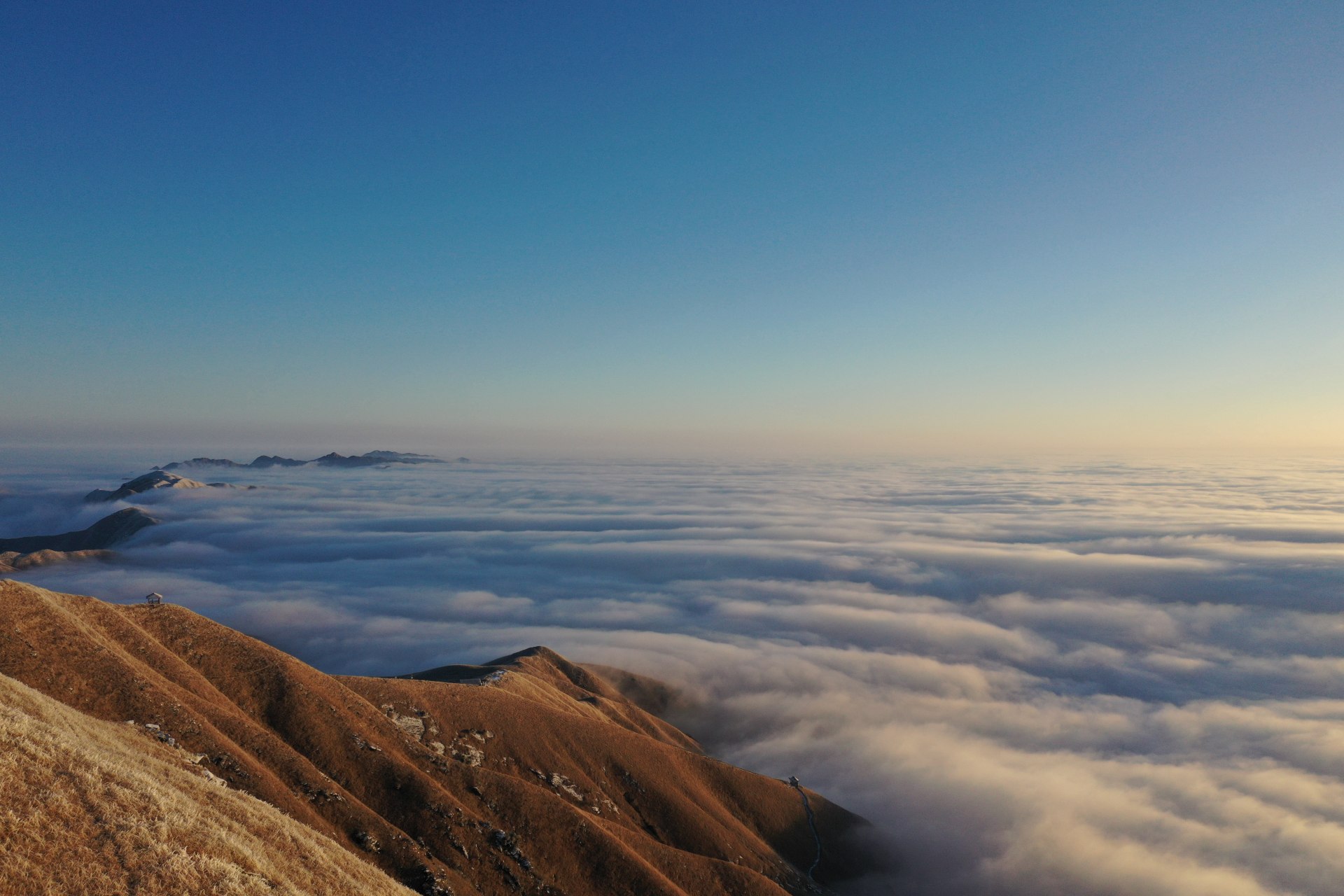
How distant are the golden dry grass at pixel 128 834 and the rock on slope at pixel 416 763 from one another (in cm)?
110

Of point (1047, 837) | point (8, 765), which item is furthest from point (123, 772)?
point (1047, 837)

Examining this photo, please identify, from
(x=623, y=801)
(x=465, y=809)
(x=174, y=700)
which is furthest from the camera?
(x=623, y=801)

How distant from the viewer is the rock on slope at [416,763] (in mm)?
42562

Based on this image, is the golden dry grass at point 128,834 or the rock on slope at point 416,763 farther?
the rock on slope at point 416,763

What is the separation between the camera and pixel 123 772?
23.9 m

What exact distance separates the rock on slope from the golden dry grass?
1.10 m

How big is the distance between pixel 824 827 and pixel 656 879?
48145 millimetres

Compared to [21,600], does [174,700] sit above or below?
below

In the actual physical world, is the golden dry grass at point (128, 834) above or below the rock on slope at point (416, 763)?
above

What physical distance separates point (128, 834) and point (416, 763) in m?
38.8

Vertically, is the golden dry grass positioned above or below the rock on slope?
above

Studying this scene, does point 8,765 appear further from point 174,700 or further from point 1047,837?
point 1047,837

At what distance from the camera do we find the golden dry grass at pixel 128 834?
58.7 feet

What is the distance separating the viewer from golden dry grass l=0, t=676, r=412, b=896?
1791 cm
